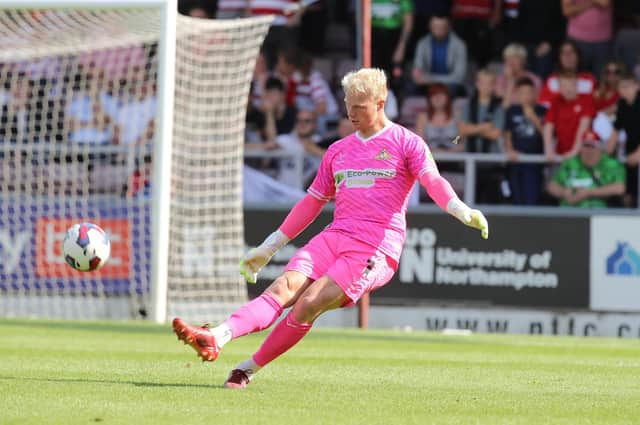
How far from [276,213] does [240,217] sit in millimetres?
646

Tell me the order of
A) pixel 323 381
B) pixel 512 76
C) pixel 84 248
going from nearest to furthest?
pixel 323 381 < pixel 84 248 < pixel 512 76

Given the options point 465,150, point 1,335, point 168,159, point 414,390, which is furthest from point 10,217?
point 414,390

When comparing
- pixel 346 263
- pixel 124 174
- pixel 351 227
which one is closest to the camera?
pixel 346 263

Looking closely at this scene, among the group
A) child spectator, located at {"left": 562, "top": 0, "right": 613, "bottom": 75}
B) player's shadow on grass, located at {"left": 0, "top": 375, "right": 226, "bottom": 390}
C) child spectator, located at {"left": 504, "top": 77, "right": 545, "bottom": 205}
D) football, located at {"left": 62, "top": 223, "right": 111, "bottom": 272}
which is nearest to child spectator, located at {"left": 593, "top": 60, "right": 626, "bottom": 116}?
child spectator, located at {"left": 504, "top": 77, "right": 545, "bottom": 205}

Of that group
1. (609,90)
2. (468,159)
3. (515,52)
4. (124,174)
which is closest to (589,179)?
(468,159)

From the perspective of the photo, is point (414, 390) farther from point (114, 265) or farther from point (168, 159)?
point (114, 265)

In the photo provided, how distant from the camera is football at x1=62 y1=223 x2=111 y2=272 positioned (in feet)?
32.9

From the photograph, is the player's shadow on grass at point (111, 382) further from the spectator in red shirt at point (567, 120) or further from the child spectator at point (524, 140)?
the spectator in red shirt at point (567, 120)

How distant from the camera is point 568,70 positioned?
61.0 feet

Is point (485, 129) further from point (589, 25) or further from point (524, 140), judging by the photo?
point (589, 25)

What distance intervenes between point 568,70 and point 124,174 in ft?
20.5

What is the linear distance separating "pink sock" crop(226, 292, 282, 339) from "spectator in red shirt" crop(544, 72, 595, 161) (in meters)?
10.7

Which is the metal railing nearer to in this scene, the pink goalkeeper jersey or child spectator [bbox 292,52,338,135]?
child spectator [bbox 292,52,338,135]

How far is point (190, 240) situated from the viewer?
1645 cm
